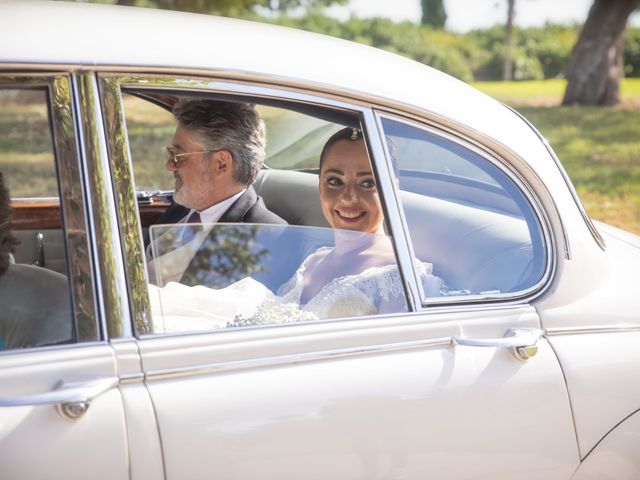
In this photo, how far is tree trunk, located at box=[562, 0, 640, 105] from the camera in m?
16.1

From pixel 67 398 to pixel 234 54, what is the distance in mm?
867

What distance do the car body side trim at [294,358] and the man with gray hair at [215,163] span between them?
416 mm

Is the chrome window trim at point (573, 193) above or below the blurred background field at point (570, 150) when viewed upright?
below

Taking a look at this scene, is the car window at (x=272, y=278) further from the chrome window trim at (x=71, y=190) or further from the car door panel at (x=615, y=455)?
the car door panel at (x=615, y=455)

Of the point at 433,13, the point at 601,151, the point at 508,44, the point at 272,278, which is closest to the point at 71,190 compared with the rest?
the point at 272,278

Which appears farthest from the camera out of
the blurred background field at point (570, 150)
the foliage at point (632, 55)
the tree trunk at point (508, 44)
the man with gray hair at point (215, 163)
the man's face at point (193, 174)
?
the tree trunk at point (508, 44)

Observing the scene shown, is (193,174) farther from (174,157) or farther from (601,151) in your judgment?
(601,151)

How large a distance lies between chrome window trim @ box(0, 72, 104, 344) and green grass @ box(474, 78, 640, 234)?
23.3 feet

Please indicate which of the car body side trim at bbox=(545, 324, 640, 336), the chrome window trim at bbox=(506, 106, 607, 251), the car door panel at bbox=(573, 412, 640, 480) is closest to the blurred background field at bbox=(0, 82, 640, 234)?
the chrome window trim at bbox=(506, 106, 607, 251)

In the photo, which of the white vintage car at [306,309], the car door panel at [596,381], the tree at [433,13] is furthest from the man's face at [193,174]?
the tree at [433,13]

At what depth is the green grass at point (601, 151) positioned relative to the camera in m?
9.23

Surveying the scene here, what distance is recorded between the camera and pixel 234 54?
2119 mm

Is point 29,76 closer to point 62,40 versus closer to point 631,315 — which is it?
point 62,40

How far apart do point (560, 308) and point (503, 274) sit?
0.56ft
